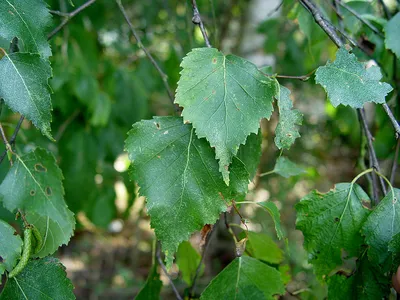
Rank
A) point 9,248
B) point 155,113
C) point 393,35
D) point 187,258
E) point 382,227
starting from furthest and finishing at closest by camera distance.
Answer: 1. point 155,113
2. point 187,258
3. point 393,35
4. point 382,227
5. point 9,248

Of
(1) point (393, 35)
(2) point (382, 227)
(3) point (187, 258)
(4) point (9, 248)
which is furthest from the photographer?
(3) point (187, 258)

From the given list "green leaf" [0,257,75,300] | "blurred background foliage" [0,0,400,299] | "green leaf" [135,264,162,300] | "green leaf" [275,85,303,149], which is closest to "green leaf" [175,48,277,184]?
"green leaf" [275,85,303,149]

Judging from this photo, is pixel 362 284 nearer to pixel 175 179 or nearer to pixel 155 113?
pixel 175 179

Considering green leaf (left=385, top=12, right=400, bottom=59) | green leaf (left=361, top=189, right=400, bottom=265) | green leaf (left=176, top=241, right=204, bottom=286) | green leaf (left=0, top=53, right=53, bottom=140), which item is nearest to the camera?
green leaf (left=0, top=53, right=53, bottom=140)

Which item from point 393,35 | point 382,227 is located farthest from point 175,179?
point 393,35

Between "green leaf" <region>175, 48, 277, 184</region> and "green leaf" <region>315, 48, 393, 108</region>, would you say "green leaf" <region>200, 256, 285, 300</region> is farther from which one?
"green leaf" <region>315, 48, 393, 108</region>

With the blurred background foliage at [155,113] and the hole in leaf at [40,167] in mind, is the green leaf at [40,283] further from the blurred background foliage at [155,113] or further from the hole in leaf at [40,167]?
the blurred background foliage at [155,113]
